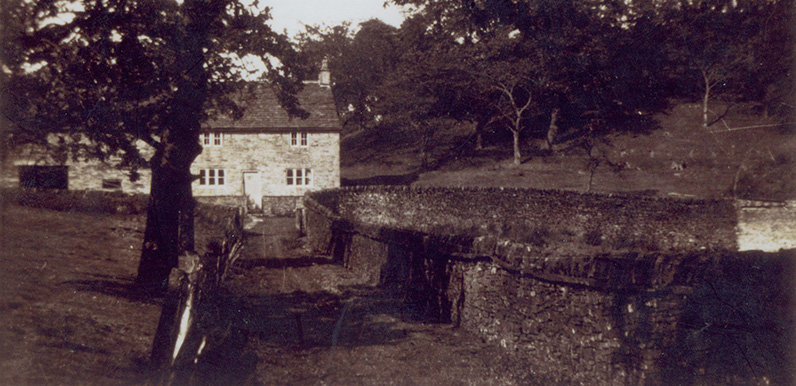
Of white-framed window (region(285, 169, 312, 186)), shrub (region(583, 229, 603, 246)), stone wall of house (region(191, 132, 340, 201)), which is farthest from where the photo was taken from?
white-framed window (region(285, 169, 312, 186))

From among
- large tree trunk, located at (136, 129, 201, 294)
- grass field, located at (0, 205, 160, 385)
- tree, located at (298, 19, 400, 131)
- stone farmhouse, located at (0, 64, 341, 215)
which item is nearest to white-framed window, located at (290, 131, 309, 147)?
stone farmhouse, located at (0, 64, 341, 215)

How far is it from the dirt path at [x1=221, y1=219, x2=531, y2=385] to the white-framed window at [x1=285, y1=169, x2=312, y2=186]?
19.9 meters

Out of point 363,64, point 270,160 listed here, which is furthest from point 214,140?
point 363,64

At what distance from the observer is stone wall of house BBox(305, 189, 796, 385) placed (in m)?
5.75

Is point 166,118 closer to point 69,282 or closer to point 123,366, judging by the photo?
point 69,282

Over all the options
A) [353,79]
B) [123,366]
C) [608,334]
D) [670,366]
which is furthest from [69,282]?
[353,79]

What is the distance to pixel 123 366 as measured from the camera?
18.8 ft

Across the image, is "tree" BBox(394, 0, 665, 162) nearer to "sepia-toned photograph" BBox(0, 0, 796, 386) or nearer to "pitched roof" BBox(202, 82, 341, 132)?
"pitched roof" BBox(202, 82, 341, 132)

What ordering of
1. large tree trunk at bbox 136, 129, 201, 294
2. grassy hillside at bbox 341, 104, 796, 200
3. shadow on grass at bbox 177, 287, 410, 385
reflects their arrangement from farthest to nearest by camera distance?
grassy hillside at bbox 341, 104, 796, 200 < large tree trunk at bbox 136, 129, 201, 294 < shadow on grass at bbox 177, 287, 410, 385

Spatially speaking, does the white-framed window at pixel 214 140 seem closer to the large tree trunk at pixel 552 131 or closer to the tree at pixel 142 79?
the tree at pixel 142 79

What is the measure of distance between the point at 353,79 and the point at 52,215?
34.8 m

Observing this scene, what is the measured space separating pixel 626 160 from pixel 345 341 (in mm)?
34158

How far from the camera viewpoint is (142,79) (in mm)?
9492

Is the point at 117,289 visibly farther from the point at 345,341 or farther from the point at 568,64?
the point at 568,64
